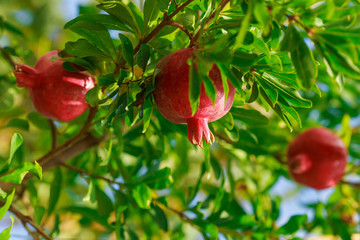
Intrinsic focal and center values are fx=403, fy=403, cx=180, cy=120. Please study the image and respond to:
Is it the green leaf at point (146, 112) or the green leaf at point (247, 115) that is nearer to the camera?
the green leaf at point (146, 112)

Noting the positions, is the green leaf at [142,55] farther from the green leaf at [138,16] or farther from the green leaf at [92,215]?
the green leaf at [92,215]

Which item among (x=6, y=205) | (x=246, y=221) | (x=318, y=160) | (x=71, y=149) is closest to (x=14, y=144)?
(x=6, y=205)

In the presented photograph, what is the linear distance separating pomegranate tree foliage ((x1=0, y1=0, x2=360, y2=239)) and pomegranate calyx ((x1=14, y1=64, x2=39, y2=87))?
0.07 metres

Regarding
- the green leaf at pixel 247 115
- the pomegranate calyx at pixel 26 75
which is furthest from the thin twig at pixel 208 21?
the pomegranate calyx at pixel 26 75

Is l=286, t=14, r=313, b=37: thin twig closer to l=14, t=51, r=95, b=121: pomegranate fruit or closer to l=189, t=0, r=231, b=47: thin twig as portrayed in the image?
l=189, t=0, r=231, b=47: thin twig

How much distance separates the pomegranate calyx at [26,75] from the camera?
0.83 meters

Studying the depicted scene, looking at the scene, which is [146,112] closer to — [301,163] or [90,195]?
[90,195]

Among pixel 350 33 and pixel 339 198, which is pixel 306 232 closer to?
pixel 339 198

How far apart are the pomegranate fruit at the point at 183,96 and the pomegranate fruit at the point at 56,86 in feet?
0.69

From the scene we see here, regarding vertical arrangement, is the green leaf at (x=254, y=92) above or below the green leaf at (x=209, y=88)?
below

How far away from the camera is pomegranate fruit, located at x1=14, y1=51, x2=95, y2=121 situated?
0.81 meters

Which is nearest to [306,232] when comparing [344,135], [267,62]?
[344,135]

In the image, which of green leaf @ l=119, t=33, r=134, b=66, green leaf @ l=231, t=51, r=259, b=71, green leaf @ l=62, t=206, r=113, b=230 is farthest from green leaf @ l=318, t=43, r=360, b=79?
green leaf @ l=62, t=206, r=113, b=230

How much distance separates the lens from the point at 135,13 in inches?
30.1
